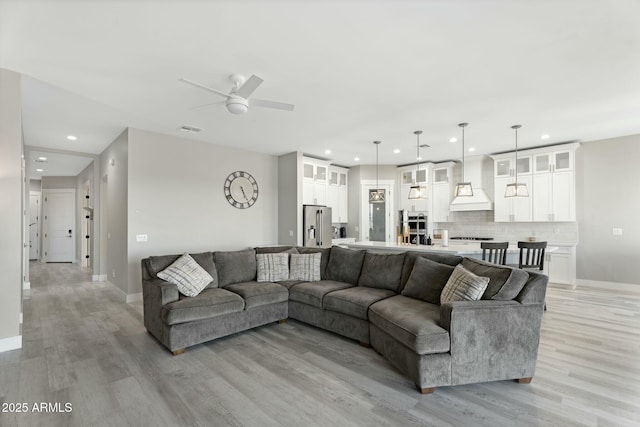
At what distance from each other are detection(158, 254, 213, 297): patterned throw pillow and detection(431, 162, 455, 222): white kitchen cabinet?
6.05m

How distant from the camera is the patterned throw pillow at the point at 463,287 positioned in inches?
100

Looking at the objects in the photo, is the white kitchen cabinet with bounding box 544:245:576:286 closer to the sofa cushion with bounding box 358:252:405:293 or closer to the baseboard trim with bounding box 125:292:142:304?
the sofa cushion with bounding box 358:252:405:293

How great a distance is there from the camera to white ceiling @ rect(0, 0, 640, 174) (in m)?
2.21

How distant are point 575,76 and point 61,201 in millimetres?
12684

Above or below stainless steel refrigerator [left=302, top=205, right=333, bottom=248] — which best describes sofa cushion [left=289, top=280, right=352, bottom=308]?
below

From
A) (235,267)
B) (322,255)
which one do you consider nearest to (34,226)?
(235,267)

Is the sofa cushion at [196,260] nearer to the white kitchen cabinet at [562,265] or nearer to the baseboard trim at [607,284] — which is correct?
the white kitchen cabinet at [562,265]

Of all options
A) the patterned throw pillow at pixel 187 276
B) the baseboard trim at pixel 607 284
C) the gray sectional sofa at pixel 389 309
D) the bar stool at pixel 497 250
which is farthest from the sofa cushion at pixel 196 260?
the baseboard trim at pixel 607 284

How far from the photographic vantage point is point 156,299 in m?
3.22

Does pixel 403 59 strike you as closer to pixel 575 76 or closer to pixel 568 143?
pixel 575 76

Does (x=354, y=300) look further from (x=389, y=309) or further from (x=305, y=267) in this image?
(x=305, y=267)

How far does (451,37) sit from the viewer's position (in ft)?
8.20

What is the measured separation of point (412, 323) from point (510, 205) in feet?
17.9

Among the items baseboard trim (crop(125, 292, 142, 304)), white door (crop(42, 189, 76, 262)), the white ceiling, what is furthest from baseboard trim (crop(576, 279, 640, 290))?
white door (crop(42, 189, 76, 262))
